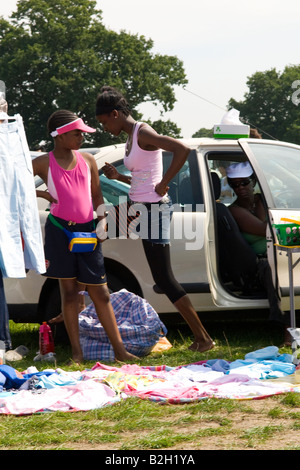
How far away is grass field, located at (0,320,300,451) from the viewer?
12.1 feet

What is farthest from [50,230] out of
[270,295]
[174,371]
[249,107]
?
[249,107]

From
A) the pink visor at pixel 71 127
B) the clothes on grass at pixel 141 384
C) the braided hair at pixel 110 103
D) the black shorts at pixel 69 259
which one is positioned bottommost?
the clothes on grass at pixel 141 384

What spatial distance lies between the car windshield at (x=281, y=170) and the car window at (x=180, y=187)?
52 centimetres

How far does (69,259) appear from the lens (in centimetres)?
593

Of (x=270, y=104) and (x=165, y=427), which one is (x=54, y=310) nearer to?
(x=165, y=427)

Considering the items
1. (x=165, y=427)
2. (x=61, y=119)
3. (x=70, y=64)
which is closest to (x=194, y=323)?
(x=61, y=119)

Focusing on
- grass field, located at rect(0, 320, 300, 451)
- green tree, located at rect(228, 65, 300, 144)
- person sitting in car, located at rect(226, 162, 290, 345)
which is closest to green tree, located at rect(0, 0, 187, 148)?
green tree, located at rect(228, 65, 300, 144)

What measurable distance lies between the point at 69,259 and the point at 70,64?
146 ft

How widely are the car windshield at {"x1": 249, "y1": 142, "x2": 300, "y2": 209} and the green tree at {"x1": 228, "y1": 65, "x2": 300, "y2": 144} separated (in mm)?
64225

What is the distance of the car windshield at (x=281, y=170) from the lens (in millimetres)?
6551

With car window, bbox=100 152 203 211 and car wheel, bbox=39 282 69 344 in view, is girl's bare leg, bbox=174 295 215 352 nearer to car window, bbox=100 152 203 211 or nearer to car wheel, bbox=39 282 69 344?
car window, bbox=100 152 203 211

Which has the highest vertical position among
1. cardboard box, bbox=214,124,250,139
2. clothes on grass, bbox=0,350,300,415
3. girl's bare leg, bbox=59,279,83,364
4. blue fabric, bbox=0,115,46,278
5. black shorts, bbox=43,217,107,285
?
cardboard box, bbox=214,124,250,139

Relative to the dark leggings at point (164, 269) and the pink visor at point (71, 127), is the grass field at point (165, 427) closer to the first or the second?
the dark leggings at point (164, 269)

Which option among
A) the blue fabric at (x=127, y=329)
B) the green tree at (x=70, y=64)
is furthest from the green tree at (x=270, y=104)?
the blue fabric at (x=127, y=329)
